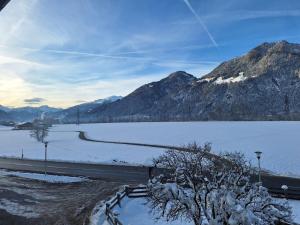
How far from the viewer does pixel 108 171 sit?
42875 millimetres

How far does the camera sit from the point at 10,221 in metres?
23.5

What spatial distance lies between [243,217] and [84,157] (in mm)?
48483

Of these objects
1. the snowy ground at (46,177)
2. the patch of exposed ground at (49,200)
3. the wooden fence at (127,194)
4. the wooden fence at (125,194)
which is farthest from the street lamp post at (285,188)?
the snowy ground at (46,177)

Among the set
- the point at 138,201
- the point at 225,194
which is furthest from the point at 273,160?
the point at 225,194

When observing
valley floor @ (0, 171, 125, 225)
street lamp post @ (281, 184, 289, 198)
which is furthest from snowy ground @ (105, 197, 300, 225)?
valley floor @ (0, 171, 125, 225)

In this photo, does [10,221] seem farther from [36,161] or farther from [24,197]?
[36,161]

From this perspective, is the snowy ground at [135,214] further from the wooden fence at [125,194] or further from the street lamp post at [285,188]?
the street lamp post at [285,188]

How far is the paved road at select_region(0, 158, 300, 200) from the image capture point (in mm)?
32000

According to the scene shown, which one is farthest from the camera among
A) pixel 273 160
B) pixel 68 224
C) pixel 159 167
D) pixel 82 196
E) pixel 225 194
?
pixel 273 160

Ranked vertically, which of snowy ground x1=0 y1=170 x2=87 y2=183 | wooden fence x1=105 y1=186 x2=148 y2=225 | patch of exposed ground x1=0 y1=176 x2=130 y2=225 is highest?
wooden fence x1=105 y1=186 x2=148 y2=225

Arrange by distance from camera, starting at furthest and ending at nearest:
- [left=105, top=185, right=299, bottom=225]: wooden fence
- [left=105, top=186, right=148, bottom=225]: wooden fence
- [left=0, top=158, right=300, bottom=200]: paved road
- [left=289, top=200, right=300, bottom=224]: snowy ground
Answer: [left=0, top=158, right=300, bottom=200]: paved road
[left=105, top=185, right=299, bottom=225]: wooden fence
[left=105, top=186, right=148, bottom=225]: wooden fence
[left=289, top=200, right=300, bottom=224]: snowy ground

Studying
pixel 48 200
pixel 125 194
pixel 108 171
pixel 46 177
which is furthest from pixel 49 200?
pixel 108 171

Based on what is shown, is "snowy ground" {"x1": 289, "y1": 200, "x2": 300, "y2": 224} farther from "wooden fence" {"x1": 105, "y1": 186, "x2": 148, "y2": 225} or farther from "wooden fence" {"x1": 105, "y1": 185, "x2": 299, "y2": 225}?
"wooden fence" {"x1": 105, "y1": 186, "x2": 148, "y2": 225}

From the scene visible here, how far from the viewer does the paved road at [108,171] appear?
32.0 m
